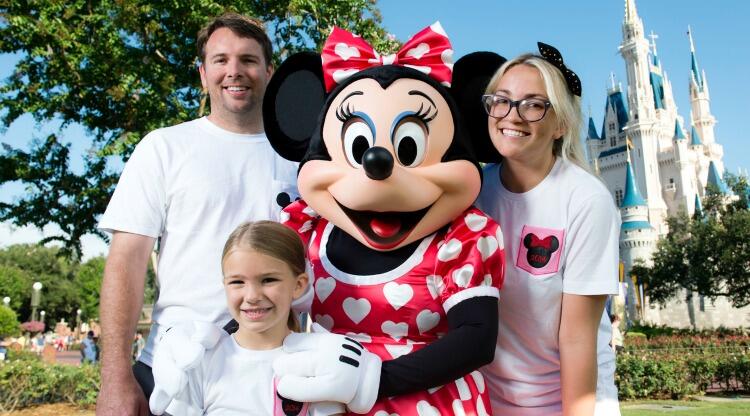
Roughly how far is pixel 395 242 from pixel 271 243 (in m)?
0.49

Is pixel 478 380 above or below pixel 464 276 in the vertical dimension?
below

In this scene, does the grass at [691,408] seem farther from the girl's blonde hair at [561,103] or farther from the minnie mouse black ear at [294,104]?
the minnie mouse black ear at [294,104]

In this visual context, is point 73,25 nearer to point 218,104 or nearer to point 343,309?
point 218,104

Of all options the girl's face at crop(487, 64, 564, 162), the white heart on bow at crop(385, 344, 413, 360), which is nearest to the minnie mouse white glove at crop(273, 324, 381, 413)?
the white heart on bow at crop(385, 344, 413, 360)

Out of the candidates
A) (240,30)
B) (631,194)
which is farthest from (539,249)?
(631,194)

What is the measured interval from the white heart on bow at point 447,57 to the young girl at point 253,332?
39.2 inches

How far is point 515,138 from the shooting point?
2.59 metres

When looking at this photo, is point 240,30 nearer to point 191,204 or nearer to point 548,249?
point 191,204

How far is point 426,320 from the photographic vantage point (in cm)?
240

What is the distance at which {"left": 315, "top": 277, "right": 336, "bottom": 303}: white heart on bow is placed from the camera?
2488 mm

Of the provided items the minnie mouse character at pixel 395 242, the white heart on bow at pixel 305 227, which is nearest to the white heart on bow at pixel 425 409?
the minnie mouse character at pixel 395 242

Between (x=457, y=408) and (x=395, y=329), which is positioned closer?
(x=457, y=408)

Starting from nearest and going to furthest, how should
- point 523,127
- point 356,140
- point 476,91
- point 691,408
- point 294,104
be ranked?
point 356,140
point 523,127
point 476,91
point 294,104
point 691,408

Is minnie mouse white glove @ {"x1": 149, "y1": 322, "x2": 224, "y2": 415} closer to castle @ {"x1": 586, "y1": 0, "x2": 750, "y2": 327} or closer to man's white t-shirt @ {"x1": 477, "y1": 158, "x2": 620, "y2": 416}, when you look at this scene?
man's white t-shirt @ {"x1": 477, "y1": 158, "x2": 620, "y2": 416}
